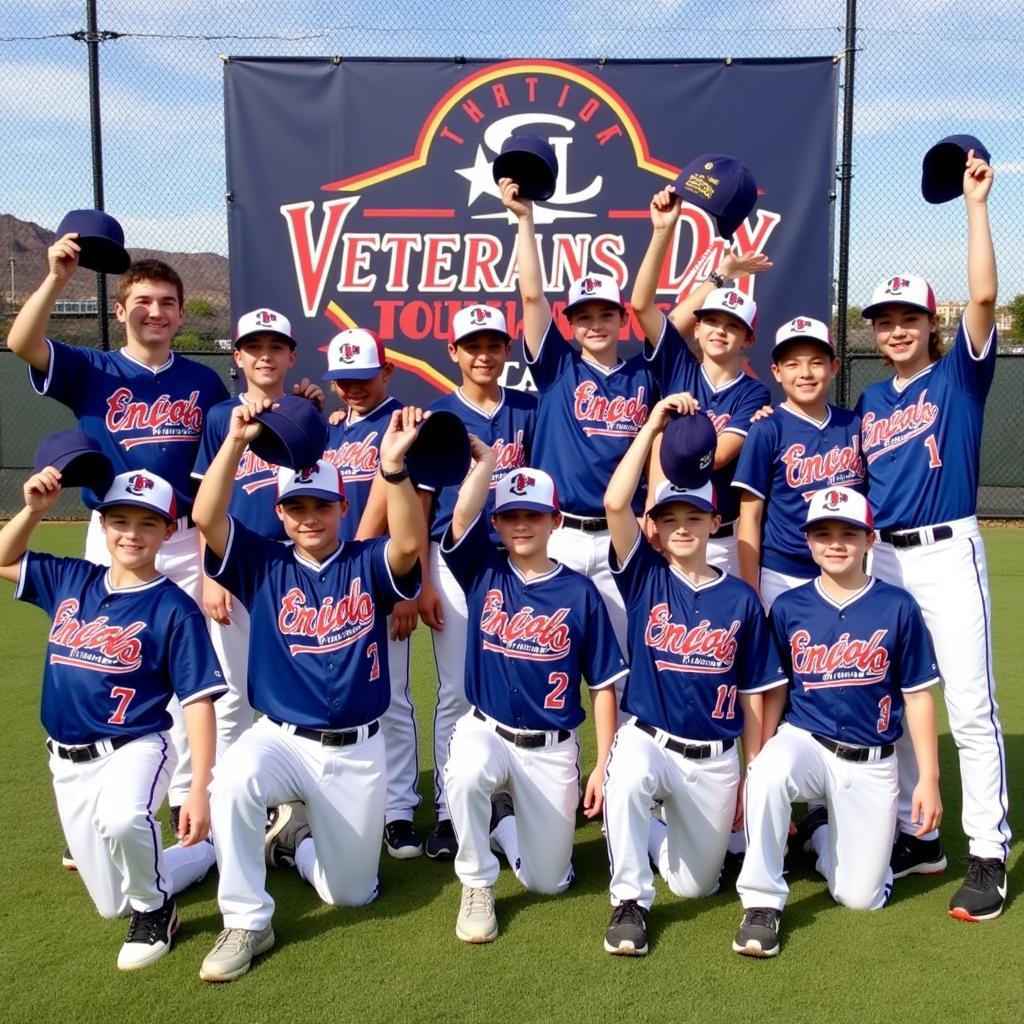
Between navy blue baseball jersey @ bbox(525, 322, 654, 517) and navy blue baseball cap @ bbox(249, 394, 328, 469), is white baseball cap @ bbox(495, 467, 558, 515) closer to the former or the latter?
navy blue baseball jersey @ bbox(525, 322, 654, 517)

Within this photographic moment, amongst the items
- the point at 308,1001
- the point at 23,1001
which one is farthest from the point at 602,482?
the point at 23,1001

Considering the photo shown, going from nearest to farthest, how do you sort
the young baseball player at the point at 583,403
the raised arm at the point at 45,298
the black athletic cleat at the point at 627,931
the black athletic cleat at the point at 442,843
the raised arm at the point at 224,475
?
the black athletic cleat at the point at 627,931
the raised arm at the point at 224,475
the raised arm at the point at 45,298
the black athletic cleat at the point at 442,843
the young baseball player at the point at 583,403

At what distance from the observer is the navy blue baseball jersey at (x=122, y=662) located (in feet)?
9.75

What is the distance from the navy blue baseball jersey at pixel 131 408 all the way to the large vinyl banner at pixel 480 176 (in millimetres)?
3342

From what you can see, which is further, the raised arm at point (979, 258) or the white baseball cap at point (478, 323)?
the white baseball cap at point (478, 323)

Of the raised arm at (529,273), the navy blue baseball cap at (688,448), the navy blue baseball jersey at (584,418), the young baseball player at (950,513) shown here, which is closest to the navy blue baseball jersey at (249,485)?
the navy blue baseball jersey at (584,418)

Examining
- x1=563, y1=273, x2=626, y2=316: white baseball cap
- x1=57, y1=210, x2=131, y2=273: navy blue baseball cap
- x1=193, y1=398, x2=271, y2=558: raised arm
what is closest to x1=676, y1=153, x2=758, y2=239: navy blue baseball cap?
x1=563, y1=273, x2=626, y2=316: white baseball cap

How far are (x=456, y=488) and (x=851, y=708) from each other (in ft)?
5.13

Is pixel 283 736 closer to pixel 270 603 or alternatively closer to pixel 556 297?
pixel 270 603

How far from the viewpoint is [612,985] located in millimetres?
2611

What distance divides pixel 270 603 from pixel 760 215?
498 cm

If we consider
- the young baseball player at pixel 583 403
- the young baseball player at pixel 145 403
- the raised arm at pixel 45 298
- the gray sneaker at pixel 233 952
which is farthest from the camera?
the young baseball player at pixel 583 403

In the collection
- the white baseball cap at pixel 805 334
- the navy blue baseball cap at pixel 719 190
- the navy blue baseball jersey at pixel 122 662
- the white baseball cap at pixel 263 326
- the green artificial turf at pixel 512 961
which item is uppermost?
the navy blue baseball cap at pixel 719 190

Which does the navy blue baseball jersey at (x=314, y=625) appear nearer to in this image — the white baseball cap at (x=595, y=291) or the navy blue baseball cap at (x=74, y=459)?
the navy blue baseball cap at (x=74, y=459)
